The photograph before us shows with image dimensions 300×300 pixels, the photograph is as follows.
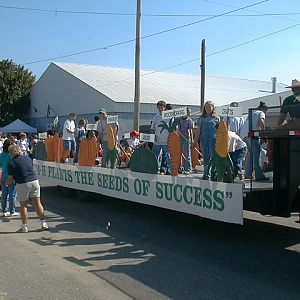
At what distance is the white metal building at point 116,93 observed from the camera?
132 feet

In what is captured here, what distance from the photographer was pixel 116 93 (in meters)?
40.9

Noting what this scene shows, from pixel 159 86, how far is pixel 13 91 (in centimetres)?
1634

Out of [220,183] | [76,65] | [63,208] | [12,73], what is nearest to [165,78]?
[76,65]

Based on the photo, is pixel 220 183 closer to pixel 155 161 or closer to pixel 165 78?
pixel 155 161

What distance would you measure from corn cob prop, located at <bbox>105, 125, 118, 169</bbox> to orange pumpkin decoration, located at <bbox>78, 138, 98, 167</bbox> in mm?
587

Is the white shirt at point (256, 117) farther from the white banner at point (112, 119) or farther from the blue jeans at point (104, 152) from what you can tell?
the white banner at point (112, 119)

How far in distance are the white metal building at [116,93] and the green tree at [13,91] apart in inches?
43.6

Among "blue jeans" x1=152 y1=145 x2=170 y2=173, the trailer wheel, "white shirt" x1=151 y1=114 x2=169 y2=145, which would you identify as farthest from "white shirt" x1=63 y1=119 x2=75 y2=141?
"blue jeans" x1=152 y1=145 x2=170 y2=173

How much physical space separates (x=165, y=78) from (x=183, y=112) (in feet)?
139

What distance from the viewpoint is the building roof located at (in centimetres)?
4191

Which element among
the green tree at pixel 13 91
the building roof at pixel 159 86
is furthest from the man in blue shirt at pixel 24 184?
the green tree at pixel 13 91

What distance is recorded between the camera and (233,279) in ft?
19.2

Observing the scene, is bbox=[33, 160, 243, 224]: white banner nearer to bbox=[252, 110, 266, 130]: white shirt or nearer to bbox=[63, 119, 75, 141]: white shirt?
bbox=[252, 110, 266, 130]: white shirt

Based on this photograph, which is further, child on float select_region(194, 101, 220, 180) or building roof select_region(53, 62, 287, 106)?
building roof select_region(53, 62, 287, 106)
